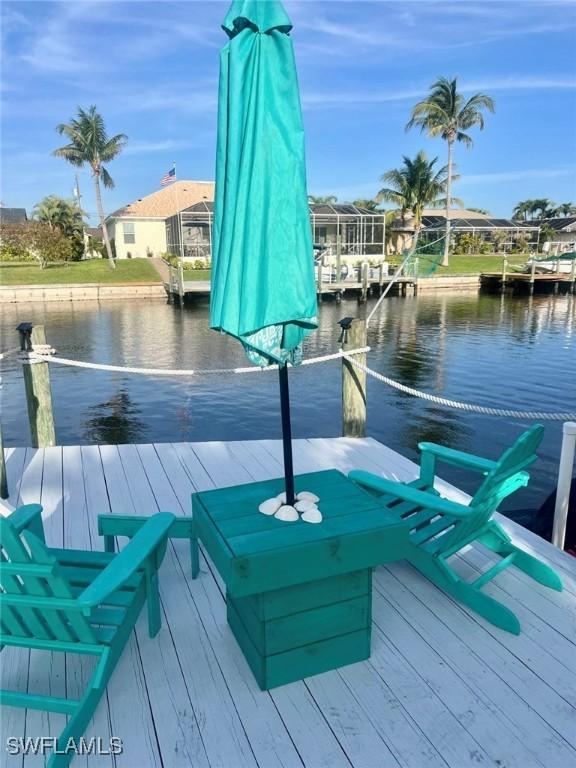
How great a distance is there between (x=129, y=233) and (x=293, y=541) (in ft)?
142

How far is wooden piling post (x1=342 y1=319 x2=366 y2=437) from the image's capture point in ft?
17.1

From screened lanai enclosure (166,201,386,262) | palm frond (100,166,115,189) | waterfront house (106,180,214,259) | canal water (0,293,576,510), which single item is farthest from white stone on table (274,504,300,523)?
palm frond (100,166,115,189)

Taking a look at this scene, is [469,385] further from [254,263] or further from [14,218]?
[14,218]

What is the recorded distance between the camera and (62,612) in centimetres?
192

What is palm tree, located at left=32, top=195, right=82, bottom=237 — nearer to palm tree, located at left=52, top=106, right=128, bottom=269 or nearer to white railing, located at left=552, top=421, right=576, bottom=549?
palm tree, located at left=52, top=106, right=128, bottom=269

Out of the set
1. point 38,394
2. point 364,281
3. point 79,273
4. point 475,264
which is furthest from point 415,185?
point 38,394

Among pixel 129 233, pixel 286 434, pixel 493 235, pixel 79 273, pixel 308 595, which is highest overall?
pixel 129 233

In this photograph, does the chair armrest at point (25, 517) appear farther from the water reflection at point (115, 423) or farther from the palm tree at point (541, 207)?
the palm tree at point (541, 207)

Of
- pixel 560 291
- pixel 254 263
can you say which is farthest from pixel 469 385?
pixel 560 291

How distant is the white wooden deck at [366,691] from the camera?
187 centimetres

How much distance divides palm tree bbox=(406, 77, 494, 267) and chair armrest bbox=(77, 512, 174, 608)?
43.3m

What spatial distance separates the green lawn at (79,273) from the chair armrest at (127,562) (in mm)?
30891

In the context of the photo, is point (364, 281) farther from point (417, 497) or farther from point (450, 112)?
point (417, 497)

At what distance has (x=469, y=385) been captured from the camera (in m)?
12.6
